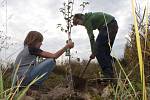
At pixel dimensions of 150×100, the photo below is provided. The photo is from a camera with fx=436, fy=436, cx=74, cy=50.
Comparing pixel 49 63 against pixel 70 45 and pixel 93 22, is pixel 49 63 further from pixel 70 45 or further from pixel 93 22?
pixel 93 22

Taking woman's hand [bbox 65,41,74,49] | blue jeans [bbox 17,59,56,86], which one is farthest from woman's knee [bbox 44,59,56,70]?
woman's hand [bbox 65,41,74,49]

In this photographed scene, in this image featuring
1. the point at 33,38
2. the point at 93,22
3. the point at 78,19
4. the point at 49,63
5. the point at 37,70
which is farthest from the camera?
the point at 93,22

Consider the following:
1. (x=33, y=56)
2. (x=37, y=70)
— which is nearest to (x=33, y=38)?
(x=33, y=56)

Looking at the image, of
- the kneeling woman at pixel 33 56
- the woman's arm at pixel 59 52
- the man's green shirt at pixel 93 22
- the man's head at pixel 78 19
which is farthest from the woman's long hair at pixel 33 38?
the man's green shirt at pixel 93 22

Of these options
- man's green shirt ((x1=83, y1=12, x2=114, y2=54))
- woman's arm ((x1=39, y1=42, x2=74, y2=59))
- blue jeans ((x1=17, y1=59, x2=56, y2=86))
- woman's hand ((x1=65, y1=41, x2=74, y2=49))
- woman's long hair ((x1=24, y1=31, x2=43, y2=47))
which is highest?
man's green shirt ((x1=83, y1=12, x2=114, y2=54))

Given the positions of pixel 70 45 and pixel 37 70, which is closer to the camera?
pixel 37 70

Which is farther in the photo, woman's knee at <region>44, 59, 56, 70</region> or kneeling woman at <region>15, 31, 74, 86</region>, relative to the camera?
woman's knee at <region>44, 59, 56, 70</region>

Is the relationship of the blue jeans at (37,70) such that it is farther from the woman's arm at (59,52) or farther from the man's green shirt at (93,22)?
the man's green shirt at (93,22)

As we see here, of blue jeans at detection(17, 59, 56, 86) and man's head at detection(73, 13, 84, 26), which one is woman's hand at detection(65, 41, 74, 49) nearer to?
blue jeans at detection(17, 59, 56, 86)

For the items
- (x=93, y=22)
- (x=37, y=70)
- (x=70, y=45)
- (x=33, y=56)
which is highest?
(x=93, y=22)

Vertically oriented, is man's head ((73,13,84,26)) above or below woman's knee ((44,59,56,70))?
above

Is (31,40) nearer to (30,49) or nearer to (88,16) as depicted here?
(30,49)

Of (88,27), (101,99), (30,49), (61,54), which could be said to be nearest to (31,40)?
(30,49)

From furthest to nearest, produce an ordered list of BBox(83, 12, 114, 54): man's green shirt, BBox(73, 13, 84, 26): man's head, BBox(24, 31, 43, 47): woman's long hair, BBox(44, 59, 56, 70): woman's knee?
1. BBox(83, 12, 114, 54): man's green shirt
2. BBox(73, 13, 84, 26): man's head
3. BBox(44, 59, 56, 70): woman's knee
4. BBox(24, 31, 43, 47): woman's long hair
